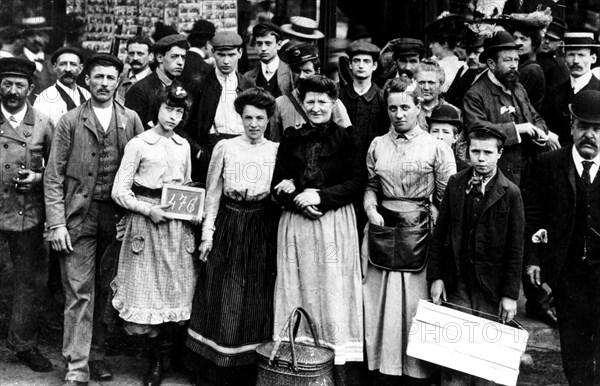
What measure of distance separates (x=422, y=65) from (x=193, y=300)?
2690 millimetres

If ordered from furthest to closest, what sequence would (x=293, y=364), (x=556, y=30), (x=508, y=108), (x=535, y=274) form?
(x=556, y=30) < (x=508, y=108) < (x=535, y=274) < (x=293, y=364)

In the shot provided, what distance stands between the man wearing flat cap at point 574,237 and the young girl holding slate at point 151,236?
2.51m

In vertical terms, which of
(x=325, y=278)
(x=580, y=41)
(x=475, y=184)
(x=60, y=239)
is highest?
(x=580, y=41)

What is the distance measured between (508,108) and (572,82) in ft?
3.34

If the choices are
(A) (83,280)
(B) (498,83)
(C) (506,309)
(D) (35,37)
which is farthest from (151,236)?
(D) (35,37)

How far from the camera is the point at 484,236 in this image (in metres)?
4.78

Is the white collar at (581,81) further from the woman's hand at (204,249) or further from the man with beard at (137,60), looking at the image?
the man with beard at (137,60)

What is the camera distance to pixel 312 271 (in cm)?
529

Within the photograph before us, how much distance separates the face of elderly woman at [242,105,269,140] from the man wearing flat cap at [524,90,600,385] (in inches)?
79.1

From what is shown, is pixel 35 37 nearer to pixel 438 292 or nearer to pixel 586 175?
pixel 438 292

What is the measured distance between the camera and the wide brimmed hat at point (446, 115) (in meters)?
5.62

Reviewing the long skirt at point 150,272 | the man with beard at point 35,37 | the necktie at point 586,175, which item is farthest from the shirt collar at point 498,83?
the man with beard at point 35,37

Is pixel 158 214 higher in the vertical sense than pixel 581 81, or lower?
lower

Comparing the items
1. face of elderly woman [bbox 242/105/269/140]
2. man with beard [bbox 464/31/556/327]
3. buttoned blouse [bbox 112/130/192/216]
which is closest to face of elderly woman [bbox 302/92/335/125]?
face of elderly woman [bbox 242/105/269/140]
